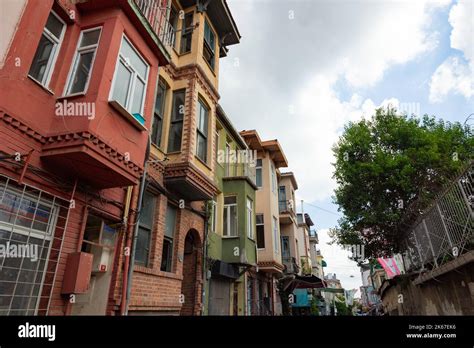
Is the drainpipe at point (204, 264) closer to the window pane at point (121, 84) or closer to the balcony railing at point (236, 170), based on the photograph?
the balcony railing at point (236, 170)

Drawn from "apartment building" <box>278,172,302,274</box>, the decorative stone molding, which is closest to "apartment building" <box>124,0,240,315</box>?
the decorative stone molding

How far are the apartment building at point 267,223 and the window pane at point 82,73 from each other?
12.9 m

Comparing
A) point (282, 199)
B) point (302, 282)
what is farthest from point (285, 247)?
point (302, 282)

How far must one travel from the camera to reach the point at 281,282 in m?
19.9

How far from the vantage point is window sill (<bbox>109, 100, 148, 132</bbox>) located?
541cm

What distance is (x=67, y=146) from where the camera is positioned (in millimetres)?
4652

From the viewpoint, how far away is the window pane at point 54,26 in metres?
5.46

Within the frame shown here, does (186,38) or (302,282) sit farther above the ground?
(186,38)

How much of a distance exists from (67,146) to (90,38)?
273 centimetres

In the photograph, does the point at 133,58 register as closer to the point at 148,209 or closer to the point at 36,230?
the point at 148,209

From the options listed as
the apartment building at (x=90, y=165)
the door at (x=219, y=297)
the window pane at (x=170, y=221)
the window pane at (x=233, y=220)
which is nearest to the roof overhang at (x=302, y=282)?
the window pane at (x=233, y=220)
